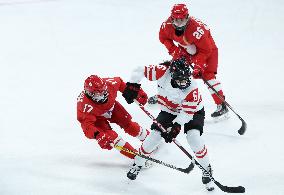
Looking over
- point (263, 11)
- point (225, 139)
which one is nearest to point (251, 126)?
point (225, 139)

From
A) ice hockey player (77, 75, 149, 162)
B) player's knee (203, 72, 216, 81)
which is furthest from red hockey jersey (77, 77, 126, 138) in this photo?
player's knee (203, 72, 216, 81)

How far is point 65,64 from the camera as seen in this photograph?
6.66 meters

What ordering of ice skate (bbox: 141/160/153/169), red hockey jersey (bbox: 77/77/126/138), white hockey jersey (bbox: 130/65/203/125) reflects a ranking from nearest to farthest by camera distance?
white hockey jersey (bbox: 130/65/203/125), red hockey jersey (bbox: 77/77/126/138), ice skate (bbox: 141/160/153/169)

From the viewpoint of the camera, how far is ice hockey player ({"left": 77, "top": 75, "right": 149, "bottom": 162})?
4078 mm

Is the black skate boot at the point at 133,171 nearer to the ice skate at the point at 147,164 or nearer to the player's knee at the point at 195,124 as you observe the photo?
the ice skate at the point at 147,164

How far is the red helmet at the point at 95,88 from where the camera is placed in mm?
4059

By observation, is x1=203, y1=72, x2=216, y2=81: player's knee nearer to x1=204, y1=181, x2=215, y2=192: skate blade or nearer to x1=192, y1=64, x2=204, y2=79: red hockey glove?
x1=192, y1=64, x2=204, y2=79: red hockey glove

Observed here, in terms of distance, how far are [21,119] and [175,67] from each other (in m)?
2.16

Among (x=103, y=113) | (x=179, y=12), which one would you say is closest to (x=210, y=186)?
(x=103, y=113)

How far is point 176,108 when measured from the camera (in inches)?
160

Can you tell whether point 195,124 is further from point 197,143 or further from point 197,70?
point 197,70

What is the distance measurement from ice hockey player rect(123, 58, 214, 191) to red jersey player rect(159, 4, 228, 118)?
29.4 inches

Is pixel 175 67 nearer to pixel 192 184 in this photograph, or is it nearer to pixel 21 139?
pixel 192 184

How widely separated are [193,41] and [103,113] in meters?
1.17
